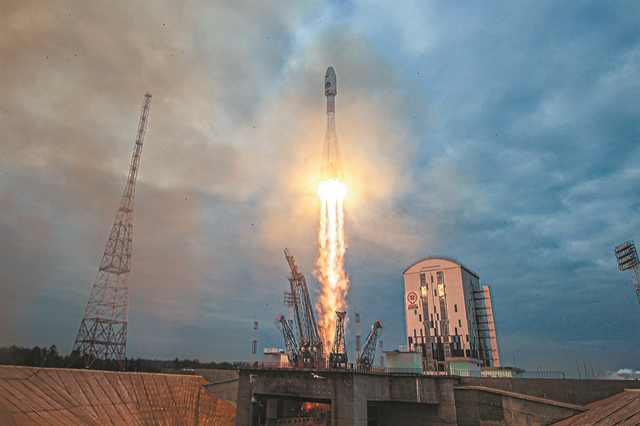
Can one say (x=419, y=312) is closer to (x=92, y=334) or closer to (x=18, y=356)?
(x=92, y=334)

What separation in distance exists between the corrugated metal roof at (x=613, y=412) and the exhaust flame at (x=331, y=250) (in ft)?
98.5

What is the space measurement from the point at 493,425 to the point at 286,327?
3661cm

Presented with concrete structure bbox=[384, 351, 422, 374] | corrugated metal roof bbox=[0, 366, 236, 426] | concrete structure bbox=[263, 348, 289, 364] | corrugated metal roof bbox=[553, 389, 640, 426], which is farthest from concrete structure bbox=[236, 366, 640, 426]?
concrete structure bbox=[263, 348, 289, 364]

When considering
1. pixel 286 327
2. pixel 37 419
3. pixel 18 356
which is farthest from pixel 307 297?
pixel 18 356

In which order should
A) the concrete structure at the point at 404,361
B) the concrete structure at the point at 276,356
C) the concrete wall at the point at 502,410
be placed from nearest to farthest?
the concrete wall at the point at 502,410
the concrete structure at the point at 404,361
the concrete structure at the point at 276,356

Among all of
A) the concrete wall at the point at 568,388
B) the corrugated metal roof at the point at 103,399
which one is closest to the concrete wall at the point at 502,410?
the concrete wall at the point at 568,388

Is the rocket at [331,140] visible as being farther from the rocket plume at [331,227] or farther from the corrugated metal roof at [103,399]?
the corrugated metal roof at [103,399]

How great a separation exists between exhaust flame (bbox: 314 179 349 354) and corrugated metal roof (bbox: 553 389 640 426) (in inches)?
1181

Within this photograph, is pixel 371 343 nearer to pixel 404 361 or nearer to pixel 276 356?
pixel 404 361

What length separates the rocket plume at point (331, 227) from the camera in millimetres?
55625

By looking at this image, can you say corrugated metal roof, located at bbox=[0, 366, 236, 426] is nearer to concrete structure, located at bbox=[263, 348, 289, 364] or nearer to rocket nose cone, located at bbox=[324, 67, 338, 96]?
concrete structure, located at bbox=[263, 348, 289, 364]

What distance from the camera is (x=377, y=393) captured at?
43.2m

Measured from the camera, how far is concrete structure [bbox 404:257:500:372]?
2963 inches

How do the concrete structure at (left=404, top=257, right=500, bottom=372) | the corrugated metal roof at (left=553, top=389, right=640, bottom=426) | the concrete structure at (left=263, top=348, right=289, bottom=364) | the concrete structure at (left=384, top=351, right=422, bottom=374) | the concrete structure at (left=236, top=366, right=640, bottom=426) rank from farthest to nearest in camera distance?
the concrete structure at (left=263, top=348, right=289, bottom=364) < the concrete structure at (left=404, top=257, right=500, bottom=372) < the concrete structure at (left=384, top=351, right=422, bottom=374) < the concrete structure at (left=236, top=366, right=640, bottom=426) < the corrugated metal roof at (left=553, top=389, right=640, bottom=426)
